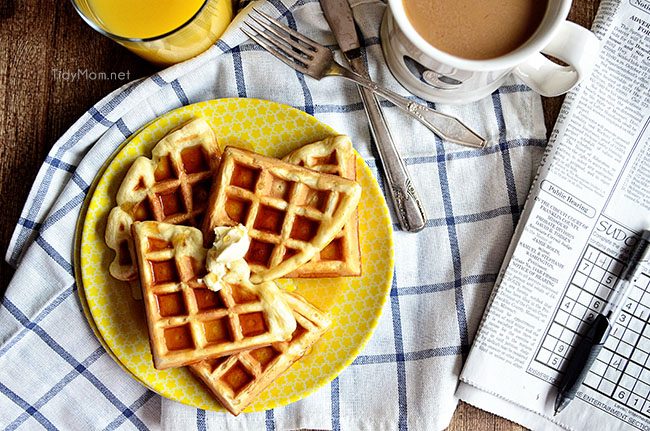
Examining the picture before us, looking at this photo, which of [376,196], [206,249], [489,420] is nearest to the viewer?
[206,249]

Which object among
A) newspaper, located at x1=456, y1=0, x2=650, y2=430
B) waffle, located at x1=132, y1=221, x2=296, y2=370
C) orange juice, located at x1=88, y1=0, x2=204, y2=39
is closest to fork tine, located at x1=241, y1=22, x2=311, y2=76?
orange juice, located at x1=88, y1=0, x2=204, y2=39

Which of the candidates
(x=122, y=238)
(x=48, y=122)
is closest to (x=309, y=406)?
(x=122, y=238)

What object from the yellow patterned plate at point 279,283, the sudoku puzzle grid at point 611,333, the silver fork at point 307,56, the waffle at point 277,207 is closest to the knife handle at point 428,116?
the silver fork at point 307,56

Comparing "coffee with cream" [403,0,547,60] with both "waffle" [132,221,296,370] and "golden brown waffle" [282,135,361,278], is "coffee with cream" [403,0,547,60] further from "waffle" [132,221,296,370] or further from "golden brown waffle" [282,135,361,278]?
"waffle" [132,221,296,370]

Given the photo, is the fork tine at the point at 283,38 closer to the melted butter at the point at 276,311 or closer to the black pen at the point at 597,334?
the melted butter at the point at 276,311

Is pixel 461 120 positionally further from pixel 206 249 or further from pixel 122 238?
pixel 122 238

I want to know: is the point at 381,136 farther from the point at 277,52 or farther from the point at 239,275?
the point at 239,275
